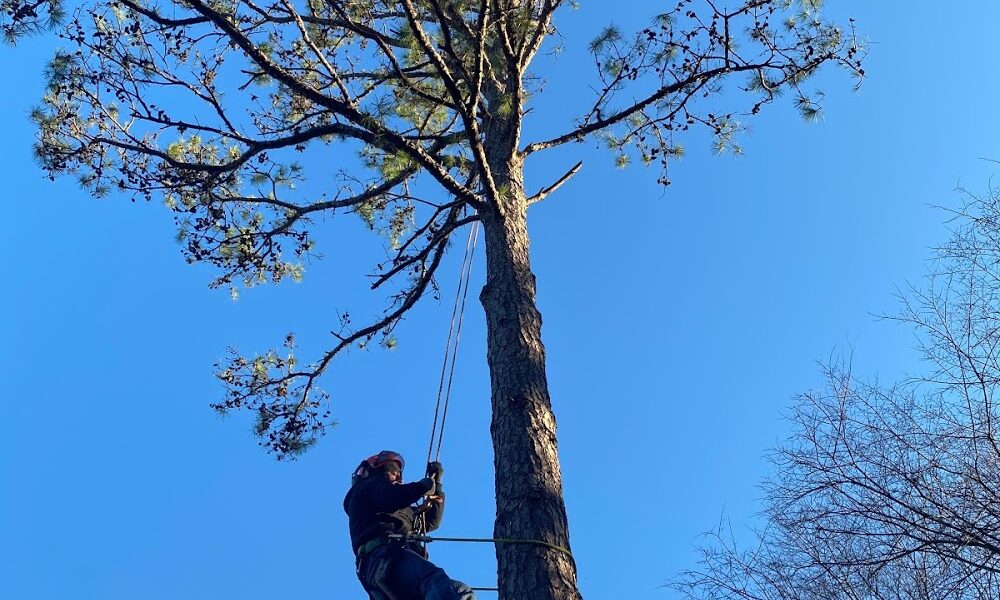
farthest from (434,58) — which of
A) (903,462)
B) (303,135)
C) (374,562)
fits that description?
(903,462)

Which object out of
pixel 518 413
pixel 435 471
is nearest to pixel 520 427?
pixel 518 413

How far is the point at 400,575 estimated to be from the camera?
408 centimetres

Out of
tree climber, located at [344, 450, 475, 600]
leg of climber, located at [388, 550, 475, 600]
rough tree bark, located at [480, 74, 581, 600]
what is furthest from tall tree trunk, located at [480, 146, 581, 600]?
tree climber, located at [344, 450, 475, 600]

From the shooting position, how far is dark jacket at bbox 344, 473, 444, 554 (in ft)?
13.9

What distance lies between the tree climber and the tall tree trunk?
0.47 meters

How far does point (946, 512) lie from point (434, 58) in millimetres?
4300

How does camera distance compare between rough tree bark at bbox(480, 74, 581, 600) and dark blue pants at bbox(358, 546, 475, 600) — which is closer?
rough tree bark at bbox(480, 74, 581, 600)

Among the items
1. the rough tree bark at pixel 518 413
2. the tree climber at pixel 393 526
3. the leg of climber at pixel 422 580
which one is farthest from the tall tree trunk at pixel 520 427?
the tree climber at pixel 393 526

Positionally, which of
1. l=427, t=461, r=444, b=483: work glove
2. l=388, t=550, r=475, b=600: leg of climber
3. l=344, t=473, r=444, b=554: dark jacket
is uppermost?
l=427, t=461, r=444, b=483: work glove

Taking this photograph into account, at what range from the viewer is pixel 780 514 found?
20.5 feet

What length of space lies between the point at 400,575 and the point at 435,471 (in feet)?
2.24

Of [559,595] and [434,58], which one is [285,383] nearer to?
[434,58]

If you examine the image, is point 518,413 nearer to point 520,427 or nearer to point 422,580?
point 520,427

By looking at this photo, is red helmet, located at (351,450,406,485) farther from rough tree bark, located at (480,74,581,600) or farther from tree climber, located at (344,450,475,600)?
rough tree bark, located at (480,74,581,600)
